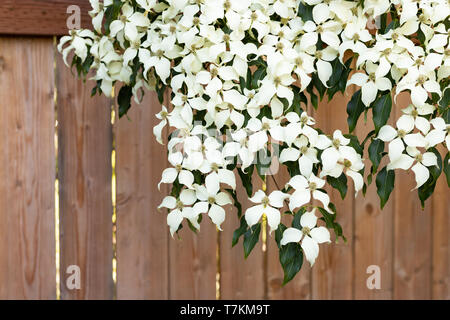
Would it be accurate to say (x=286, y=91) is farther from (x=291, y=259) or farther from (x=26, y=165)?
(x=26, y=165)

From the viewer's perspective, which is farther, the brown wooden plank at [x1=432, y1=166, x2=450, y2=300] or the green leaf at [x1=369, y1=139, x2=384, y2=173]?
the brown wooden plank at [x1=432, y1=166, x2=450, y2=300]

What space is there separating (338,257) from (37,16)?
1134mm

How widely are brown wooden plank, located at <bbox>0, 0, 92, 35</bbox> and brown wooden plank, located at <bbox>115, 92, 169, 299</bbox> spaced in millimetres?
296

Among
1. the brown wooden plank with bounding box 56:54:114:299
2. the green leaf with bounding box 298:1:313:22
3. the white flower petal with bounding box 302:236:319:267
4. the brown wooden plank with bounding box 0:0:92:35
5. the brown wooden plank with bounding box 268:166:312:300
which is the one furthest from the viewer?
the brown wooden plank with bounding box 268:166:312:300

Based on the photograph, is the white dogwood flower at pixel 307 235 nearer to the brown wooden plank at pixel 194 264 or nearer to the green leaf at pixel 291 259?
the green leaf at pixel 291 259

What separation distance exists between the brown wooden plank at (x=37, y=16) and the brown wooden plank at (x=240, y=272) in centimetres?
68

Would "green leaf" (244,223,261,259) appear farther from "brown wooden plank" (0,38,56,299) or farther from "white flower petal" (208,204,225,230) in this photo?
"brown wooden plank" (0,38,56,299)

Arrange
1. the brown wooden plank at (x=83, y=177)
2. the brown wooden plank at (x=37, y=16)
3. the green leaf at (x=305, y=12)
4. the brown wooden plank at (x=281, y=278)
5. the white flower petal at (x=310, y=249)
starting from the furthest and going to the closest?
the brown wooden plank at (x=281, y=278) < the brown wooden plank at (x=83, y=177) < the brown wooden plank at (x=37, y=16) < the green leaf at (x=305, y=12) < the white flower petal at (x=310, y=249)

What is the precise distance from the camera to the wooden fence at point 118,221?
5.21 ft

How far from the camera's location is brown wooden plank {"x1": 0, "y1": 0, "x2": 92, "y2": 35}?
151cm

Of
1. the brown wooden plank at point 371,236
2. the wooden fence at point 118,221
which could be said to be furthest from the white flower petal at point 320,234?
the brown wooden plank at point 371,236

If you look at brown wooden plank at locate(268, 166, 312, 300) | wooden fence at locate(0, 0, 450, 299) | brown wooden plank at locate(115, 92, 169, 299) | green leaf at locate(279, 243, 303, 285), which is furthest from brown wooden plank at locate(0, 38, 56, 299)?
green leaf at locate(279, 243, 303, 285)
